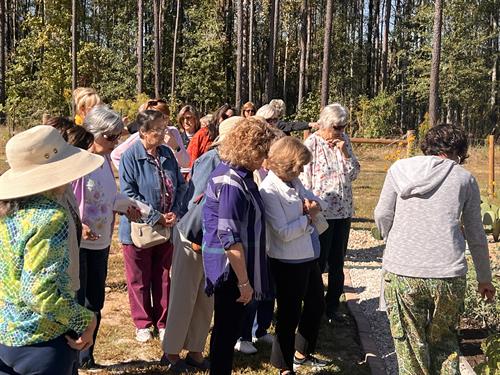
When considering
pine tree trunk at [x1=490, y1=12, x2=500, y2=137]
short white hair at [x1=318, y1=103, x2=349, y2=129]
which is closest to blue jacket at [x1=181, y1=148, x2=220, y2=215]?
short white hair at [x1=318, y1=103, x2=349, y2=129]

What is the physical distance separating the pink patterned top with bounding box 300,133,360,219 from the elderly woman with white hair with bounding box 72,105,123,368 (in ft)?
6.01

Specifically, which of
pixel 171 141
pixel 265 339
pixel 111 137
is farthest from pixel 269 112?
pixel 265 339

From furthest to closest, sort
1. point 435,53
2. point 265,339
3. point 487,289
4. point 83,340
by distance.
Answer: point 435,53, point 265,339, point 487,289, point 83,340

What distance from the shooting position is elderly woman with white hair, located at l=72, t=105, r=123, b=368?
3.53 m

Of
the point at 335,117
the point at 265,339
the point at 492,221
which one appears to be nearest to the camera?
the point at 265,339

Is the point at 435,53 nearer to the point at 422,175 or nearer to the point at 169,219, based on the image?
the point at 169,219

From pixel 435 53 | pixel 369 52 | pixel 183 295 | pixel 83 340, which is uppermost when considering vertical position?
pixel 369 52

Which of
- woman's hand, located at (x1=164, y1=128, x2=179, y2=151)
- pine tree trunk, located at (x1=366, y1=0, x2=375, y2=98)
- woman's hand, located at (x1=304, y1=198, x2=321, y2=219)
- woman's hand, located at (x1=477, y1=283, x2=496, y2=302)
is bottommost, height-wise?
woman's hand, located at (x1=477, y1=283, x2=496, y2=302)

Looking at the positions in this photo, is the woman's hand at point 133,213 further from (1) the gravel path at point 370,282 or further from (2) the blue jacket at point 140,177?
(1) the gravel path at point 370,282

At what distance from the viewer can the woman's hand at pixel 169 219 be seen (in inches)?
160

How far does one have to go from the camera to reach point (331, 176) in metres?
4.99

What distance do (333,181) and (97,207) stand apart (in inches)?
85.0

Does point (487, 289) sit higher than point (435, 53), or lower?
lower

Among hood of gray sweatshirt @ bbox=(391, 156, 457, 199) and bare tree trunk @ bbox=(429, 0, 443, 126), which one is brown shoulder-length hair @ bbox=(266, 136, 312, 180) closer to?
hood of gray sweatshirt @ bbox=(391, 156, 457, 199)
